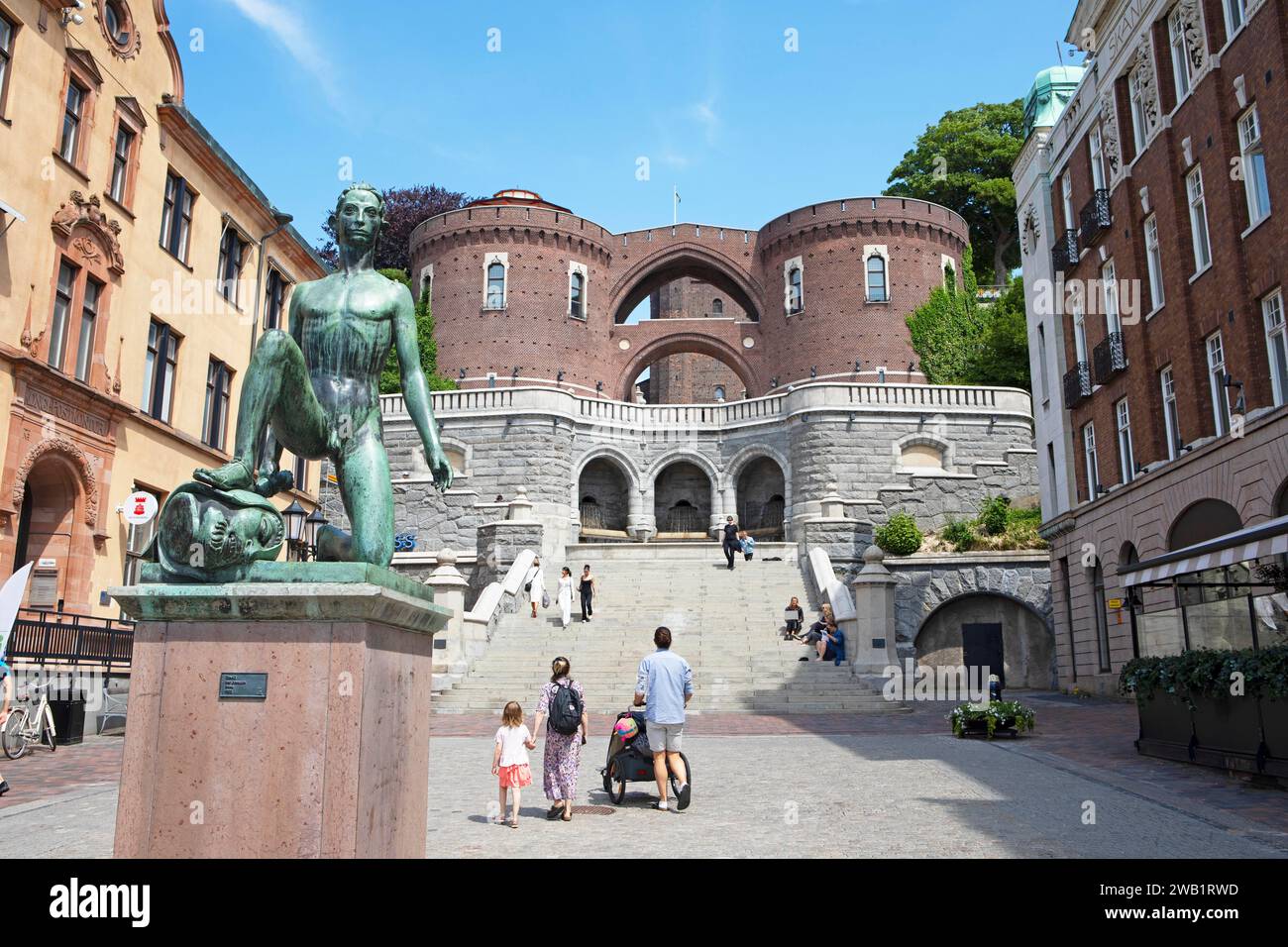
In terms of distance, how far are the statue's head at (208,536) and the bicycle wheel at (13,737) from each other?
1069 cm

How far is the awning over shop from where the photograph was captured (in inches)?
395

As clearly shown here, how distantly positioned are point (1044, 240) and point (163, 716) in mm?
26804

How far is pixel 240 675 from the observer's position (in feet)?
13.6

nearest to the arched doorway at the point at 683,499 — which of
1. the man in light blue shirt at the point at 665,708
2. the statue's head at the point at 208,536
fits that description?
the man in light blue shirt at the point at 665,708

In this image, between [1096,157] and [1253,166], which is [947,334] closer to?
[1096,157]

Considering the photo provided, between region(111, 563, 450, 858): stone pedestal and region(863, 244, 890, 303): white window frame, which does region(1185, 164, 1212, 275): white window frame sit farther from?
region(863, 244, 890, 303): white window frame

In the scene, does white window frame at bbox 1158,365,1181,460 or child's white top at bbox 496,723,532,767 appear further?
white window frame at bbox 1158,365,1181,460

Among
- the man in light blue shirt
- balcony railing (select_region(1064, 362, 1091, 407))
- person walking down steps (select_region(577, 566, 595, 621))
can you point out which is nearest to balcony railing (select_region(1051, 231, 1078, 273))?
balcony railing (select_region(1064, 362, 1091, 407))

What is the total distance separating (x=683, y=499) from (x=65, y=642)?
2660 centimetres

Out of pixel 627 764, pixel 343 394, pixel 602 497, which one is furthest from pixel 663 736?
pixel 602 497

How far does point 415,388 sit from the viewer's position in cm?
527

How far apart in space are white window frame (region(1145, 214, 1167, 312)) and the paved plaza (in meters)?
10.1

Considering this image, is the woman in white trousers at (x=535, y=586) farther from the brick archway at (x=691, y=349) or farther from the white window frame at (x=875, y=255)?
the white window frame at (x=875, y=255)
